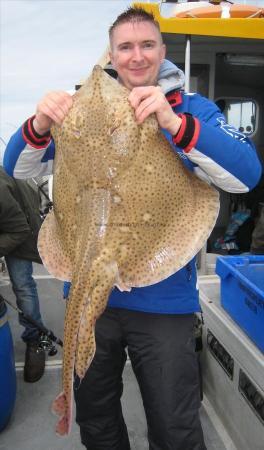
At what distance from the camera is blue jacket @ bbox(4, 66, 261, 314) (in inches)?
73.7

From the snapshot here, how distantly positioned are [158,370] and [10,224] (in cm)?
236

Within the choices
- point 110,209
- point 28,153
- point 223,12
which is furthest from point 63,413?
point 223,12

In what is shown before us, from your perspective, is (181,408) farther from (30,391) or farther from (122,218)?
(30,391)

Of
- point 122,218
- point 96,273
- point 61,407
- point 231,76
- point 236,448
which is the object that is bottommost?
point 236,448

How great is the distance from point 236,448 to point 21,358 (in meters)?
2.29

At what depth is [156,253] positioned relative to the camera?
1.90m

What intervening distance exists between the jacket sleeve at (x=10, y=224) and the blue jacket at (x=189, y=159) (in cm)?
Answer: 174

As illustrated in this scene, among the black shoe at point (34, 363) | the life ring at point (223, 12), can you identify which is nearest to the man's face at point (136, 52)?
the life ring at point (223, 12)

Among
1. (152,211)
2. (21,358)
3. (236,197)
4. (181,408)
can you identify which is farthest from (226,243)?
(152,211)

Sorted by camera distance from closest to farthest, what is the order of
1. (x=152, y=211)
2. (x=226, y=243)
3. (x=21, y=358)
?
(x=152, y=211) → (x=21, y=358) → (x=226, y=243)

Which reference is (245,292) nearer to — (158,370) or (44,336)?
(158,370)

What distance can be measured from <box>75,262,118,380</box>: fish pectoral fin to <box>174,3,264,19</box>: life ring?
3427 mm

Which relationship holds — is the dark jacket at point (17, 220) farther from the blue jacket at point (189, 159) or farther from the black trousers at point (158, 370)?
the black trousers at point (158, 370)

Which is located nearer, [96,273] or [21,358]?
[96,273]
